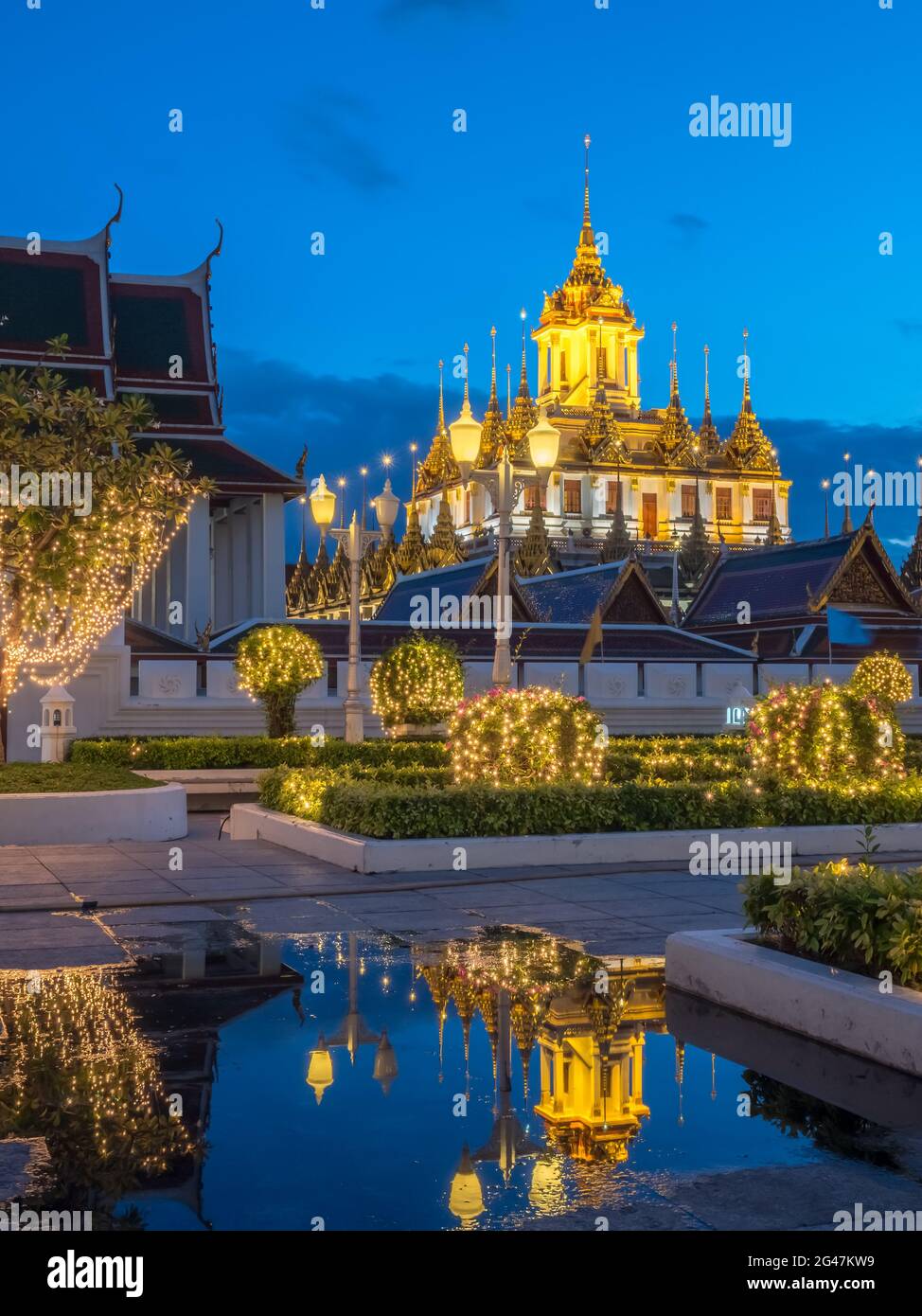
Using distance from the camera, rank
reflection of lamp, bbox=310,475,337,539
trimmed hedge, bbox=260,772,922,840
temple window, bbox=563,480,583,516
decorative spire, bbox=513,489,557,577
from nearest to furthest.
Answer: trimmed hedge, bbox=260,772,922,840
reflection of lamp, bbox=310,475,337,539
decorative spire, bbox=513,489,557,577
temple window, bbox=563,480,583,516

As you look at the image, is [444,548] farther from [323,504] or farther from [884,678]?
[323,504]

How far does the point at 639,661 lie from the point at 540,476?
12927mm

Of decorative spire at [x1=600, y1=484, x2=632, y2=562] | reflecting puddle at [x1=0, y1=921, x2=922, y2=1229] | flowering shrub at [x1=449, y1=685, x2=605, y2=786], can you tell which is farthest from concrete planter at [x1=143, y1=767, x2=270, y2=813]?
decorative spire at [x1=600, y1=484, x2=632, y2=562]

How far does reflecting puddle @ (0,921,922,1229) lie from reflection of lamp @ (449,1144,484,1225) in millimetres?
13

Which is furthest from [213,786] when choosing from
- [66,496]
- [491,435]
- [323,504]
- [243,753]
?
[491,435]

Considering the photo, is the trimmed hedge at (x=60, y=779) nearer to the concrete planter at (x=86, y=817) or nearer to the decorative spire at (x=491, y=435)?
the concrete planter at (x=86, y=817)

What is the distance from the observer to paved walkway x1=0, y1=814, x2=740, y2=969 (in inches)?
Answer: 375

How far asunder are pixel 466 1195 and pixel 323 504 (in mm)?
19610

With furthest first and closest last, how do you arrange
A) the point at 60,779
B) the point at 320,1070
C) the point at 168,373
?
the point at 168,373 < the point at 60,779 < the point at 320,1070

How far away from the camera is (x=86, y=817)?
51.3ft

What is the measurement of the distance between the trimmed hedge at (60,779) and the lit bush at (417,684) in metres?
8.03

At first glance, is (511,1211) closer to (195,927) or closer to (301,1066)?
(301,1066)

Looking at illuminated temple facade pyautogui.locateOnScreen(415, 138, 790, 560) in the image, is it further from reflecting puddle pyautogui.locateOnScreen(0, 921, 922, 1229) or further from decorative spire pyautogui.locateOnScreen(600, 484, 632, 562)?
reflecting puddle pyautogui.locateOnScreen(0, 921, 922, 1229)

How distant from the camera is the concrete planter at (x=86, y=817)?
15.4 metres
